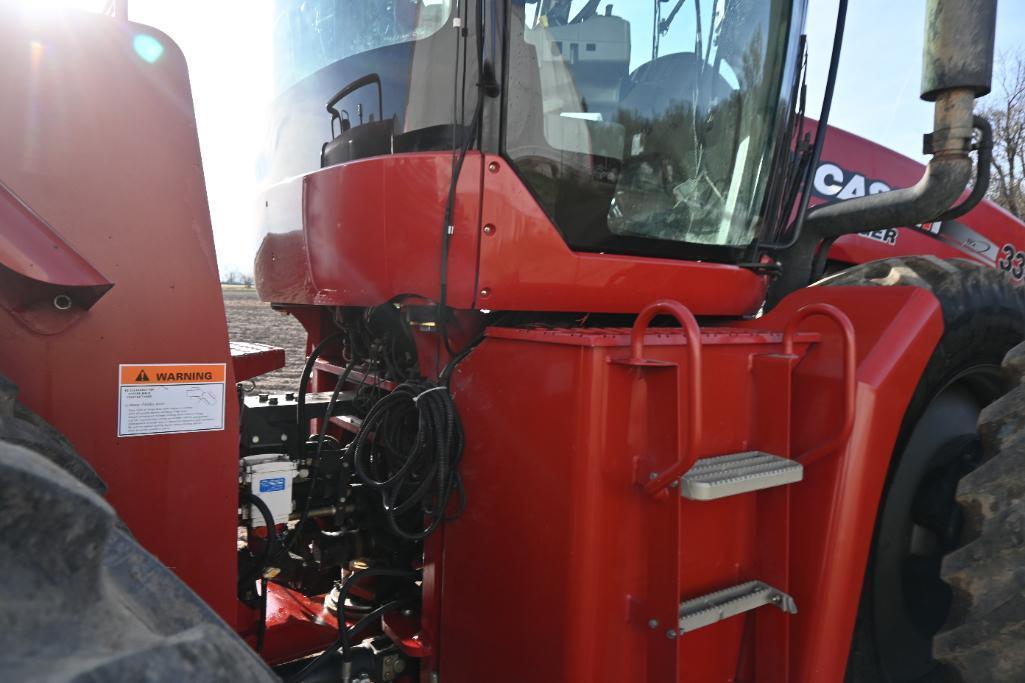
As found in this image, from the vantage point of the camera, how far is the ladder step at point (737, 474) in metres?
1.40

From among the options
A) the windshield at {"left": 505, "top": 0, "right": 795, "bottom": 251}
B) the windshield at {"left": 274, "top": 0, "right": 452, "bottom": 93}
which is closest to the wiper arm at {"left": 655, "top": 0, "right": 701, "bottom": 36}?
the windshield at {"left": 505, "top": 0, "right": 795, "bottom": 251}

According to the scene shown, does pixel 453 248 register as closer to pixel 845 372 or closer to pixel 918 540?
pixel 845 372

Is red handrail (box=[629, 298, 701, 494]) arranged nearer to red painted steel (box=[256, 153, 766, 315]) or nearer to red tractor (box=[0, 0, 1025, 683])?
red tractor (box=[0, 0, 1025, 683])

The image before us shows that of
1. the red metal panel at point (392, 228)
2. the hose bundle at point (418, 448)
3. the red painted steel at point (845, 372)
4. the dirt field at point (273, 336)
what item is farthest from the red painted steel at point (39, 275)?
the dirt field at point (273, 336)

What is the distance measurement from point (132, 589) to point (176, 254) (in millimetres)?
760

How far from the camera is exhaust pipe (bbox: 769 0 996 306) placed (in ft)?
4.96

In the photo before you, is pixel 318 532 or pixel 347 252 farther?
pixel 318 532

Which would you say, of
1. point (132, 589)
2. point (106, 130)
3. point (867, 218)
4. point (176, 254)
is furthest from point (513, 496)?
point (867, 218)

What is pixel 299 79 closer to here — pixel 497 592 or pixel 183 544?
pixel 183 544

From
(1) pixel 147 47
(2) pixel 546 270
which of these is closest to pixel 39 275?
(1) pixel 147 47

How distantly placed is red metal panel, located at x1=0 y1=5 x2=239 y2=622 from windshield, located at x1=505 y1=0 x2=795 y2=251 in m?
0.75

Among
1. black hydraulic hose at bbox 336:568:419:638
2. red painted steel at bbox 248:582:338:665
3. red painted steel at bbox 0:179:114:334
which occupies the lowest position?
red painted steel at bbox 248:582:338:665

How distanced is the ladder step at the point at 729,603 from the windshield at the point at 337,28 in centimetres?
147

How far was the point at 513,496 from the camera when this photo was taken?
1.62 metres
